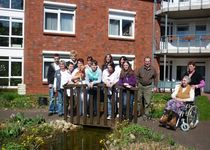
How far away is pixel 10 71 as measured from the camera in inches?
936

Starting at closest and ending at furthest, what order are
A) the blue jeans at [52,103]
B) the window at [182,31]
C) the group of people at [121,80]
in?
1. the group of people at [121,80]
2. the blue jeans at [52,103]
3. the window at [182,31]

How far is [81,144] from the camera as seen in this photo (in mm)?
10328

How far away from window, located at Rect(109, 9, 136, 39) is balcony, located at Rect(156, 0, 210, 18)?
241 centimetres

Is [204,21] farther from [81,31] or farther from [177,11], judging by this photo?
[81,31]

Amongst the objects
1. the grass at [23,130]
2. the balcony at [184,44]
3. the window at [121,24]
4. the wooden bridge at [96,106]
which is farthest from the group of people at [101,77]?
the balcony at [184,44]

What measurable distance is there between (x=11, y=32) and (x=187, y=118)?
15889 millimetres

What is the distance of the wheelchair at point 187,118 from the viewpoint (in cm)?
1094

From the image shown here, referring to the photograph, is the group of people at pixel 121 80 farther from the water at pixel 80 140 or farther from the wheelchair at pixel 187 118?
the water at pixel 80 140

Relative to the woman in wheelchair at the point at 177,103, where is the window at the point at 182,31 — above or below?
above

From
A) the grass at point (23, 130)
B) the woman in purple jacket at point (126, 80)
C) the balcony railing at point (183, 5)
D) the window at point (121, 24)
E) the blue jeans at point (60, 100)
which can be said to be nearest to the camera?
the grass at point (23, 130)

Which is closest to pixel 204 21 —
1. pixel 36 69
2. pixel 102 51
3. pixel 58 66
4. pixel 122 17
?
pixel 122 17

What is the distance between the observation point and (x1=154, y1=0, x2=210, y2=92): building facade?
27.9 m

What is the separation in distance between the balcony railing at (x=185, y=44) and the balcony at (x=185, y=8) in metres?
1.63

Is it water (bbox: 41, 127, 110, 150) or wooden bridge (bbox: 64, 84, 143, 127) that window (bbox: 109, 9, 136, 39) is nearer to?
wooden bridge (bbox: 64, 84, 143, 127)
